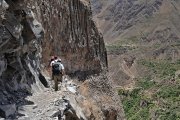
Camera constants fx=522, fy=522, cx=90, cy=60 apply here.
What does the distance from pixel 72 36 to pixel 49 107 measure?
1476 centimetres

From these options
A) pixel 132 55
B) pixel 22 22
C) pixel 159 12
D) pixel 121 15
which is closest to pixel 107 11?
pixel 121 15

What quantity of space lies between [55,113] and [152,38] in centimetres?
14002

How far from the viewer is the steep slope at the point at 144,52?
82.8 m

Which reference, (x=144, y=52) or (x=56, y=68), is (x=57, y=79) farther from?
(x=144, y=52)

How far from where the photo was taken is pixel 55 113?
1583cm

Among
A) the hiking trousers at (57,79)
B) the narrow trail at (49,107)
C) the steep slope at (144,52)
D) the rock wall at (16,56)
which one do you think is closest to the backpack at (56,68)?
the hiking trousers at (57,79)

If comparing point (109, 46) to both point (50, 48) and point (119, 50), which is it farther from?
point (50, 48)

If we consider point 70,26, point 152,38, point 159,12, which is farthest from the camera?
point 159,12

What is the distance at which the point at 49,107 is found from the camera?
1642 centimetres

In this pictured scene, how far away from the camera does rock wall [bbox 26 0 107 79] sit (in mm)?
27234

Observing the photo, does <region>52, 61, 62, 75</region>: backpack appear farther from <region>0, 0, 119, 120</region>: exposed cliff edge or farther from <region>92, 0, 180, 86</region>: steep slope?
<region>92, 0, 180, 86</region>: steep slope

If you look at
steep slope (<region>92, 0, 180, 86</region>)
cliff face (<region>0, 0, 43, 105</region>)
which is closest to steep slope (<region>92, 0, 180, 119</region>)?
steep slope (<region>92, 0, 180, 86</region>)

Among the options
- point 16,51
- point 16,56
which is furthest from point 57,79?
point 16,51

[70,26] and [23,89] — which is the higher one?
[70,26]
